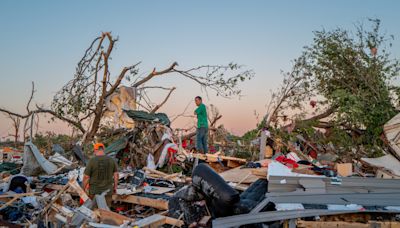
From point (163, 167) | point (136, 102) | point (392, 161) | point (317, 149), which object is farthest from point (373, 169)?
point (136, 102)

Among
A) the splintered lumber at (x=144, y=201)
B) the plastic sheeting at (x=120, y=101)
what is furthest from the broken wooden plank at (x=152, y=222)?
the plastic sheeting at (x=120, y=101)

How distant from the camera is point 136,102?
48.6 ft

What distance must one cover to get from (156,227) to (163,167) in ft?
16.7

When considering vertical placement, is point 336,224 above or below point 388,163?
below

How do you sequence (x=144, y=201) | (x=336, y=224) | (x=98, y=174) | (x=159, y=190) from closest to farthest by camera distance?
1. (x=336, y=224)
2. (x=98, y=174)
3. (x=144, y=201)
4. (x=159, y=190)

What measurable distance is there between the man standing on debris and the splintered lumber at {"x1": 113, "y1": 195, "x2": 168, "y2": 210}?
63 centimetres

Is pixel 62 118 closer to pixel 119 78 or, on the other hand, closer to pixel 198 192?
pixel 119 78

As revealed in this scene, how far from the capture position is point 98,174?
23.6ft

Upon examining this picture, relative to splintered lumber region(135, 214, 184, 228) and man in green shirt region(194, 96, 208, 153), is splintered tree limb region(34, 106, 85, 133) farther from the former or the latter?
splintered lumber region(135, 214, 184, 228)

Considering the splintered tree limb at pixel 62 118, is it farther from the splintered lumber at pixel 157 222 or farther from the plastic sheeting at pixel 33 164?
the splintered lumber at pixel 157 222

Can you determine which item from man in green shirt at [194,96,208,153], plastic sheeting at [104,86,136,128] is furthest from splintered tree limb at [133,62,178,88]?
man in green shirt at [194,96,208,153]

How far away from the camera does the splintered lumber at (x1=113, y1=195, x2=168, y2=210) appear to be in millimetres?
7320

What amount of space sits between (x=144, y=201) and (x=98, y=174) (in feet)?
3.61

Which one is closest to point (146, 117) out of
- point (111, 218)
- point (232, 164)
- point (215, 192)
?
point (232, 164)
